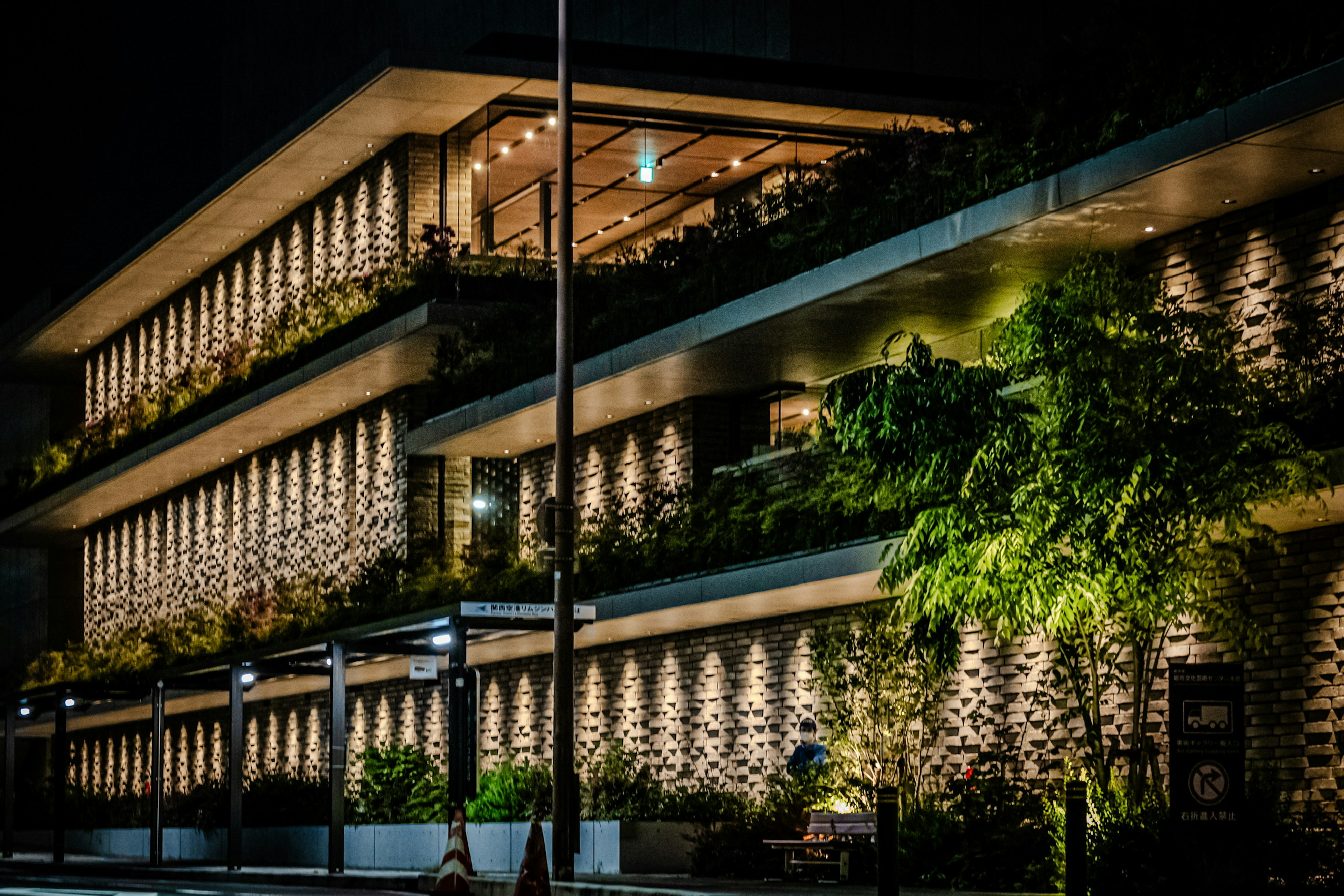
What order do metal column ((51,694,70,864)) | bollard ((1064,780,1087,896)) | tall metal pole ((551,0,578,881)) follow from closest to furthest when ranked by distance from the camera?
bollard ((1064,780,1087,896)) → tall metal pole ((551,0,578,881)) → metal column ((51,694,70,864))

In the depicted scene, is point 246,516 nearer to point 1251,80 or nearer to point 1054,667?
point 1054,667

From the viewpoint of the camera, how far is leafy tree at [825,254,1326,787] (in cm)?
1770

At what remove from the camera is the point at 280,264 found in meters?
47.5

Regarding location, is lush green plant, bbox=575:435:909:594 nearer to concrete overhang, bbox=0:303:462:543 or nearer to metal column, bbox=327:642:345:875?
metal column, bbox=327:642:345:875

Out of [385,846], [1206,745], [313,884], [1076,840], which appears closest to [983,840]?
[1206,745]

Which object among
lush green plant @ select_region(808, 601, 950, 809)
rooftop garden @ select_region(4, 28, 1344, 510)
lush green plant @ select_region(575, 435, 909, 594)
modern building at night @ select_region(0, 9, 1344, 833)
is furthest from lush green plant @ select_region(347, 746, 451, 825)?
lush green plant @ select_region(808, 601, 950, 809)

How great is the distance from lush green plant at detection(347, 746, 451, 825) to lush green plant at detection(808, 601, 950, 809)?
1024cm

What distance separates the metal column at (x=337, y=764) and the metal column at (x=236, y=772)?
110 inches

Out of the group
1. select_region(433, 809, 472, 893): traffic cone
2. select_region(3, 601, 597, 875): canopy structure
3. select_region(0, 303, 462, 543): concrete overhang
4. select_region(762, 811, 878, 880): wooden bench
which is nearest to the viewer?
select_region(433, 809, 472, 893): traffic cone

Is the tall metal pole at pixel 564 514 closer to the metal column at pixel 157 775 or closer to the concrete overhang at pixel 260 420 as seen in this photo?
the concrete overhang at pixel 260 420

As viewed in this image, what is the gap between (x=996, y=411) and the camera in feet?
64.3

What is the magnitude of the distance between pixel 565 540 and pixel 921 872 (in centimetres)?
528

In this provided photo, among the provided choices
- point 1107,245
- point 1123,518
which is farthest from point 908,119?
point 1123,518

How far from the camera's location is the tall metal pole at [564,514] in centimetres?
2133
